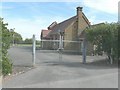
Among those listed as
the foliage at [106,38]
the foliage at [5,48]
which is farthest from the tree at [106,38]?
the foliage at [5,48]

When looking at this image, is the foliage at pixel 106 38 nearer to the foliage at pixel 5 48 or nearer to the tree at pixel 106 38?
the tree at pixel 106 38

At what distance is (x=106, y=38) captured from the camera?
2327 cm

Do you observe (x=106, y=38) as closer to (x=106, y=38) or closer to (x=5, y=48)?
(x=106, y=38)

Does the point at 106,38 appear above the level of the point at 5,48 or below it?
above

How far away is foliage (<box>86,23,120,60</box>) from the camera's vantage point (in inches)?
898

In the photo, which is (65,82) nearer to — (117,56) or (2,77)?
(2,77)

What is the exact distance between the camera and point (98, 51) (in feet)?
80.2

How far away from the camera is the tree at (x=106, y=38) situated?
22.8m

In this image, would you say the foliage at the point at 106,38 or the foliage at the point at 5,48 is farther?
the foliage at the point at 106,38

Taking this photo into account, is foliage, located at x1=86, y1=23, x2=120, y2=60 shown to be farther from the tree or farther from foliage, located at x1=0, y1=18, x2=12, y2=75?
foliage, located at x1=0, y1=18, x2=12, y2=75

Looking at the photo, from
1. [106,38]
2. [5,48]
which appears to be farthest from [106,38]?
[5,48]

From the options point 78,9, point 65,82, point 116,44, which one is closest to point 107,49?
point 116,44

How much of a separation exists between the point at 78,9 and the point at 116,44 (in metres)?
26.7

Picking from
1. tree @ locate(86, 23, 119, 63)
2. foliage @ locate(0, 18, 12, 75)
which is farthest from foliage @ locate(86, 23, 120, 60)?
foliage @ locate(0, 18, 12, 75)
